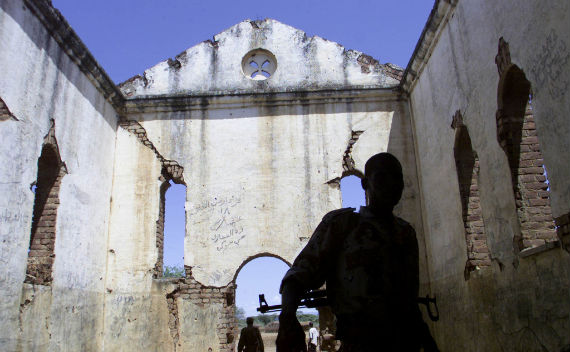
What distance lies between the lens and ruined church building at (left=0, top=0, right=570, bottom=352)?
19.9 feet

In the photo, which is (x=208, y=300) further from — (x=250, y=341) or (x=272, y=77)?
(x=272, y=77)

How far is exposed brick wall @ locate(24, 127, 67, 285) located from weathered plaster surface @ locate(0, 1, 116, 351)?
0.39 feet

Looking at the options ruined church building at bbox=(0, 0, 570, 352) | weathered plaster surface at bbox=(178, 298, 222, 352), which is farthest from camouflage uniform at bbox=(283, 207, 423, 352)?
weathered plaster surface at bbox=(178, 298, 222, 352)

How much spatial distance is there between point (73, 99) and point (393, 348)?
8.36 meters

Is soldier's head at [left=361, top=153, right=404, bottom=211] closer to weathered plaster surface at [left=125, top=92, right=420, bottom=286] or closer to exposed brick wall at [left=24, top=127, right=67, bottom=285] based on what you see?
exposed brick wall at [left=24, top=127, right=67, bottom=285]

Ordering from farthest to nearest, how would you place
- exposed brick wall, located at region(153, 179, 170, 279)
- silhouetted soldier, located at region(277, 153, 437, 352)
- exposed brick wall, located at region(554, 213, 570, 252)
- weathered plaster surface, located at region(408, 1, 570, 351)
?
exposed brick wall, located at region(153, 179, 170, 279), weathered plaster surface, located at region(408, 1, 570, 351), exposed brick wall, located at region(554, 213, 570, 252), silhouetted soldier, located at region(277, 153, 437, 352)

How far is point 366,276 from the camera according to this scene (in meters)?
2.40

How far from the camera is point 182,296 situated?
404 inches

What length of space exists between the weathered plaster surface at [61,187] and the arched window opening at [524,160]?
21.5ft

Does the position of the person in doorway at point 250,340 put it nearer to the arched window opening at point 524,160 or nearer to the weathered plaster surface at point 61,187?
the weathered plaster surface at point 61,187

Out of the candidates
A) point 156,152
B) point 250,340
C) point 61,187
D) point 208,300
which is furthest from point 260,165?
point 61,187

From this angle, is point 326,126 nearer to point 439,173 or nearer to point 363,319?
point 439,173

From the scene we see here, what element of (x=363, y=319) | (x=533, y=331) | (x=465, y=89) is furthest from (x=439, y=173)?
(x=363, y=319)

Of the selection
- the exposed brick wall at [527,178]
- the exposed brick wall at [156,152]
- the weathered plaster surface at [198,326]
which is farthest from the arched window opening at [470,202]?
the exposed brick wall at [156,152]
